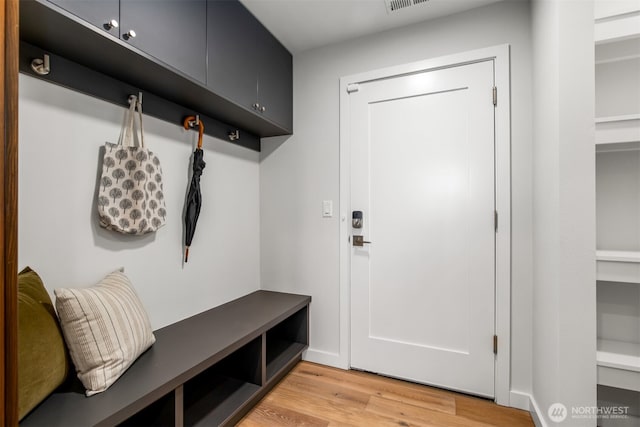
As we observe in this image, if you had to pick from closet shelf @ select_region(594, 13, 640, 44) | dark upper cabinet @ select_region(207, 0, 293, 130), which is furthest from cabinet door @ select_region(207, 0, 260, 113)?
closet shelf @ select_region(594, 13, 640, 44)

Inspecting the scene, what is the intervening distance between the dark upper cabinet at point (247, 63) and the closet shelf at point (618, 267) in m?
1.96

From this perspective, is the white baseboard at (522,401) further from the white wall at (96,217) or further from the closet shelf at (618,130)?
the white wall at (96,217)

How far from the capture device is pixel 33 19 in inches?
38.2

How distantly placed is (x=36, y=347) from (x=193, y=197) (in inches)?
39.0

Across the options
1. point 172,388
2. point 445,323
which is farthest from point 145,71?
point 445,323

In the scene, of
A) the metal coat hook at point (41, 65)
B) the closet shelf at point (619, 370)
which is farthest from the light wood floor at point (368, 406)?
the metal coat hook at point (41, 65)

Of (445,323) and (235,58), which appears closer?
(235,58)

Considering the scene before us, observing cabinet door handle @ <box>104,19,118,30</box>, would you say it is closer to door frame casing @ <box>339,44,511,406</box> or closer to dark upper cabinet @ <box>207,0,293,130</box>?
dark upper cabinet @ <box>207,0,293,130</box>

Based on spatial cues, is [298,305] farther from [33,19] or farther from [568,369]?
[33,19]

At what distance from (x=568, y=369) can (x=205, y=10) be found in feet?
7.95

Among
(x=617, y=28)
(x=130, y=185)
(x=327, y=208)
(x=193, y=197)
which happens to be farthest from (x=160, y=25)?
(x=617, y=28)
